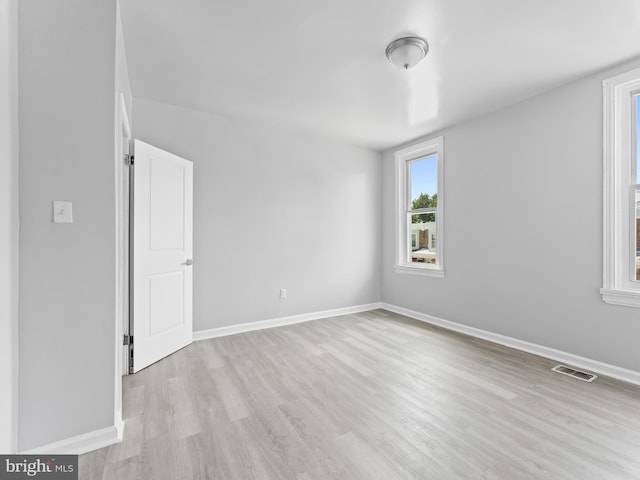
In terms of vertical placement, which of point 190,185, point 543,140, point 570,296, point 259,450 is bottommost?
point 259,450

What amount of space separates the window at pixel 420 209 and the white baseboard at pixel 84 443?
12.0 ft

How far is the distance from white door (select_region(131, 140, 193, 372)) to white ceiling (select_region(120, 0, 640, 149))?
0.83m

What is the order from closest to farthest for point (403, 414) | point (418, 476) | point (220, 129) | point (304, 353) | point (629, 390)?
point (418, 476)
point (403, 414)
point (629, 390)
point (304, 353)
point (220, 129)

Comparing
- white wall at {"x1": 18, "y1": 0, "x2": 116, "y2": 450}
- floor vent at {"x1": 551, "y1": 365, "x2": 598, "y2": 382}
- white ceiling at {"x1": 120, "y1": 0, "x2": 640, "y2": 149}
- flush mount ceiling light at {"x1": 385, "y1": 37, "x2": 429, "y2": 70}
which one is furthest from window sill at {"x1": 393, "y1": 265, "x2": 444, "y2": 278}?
white wall at {"x1": 18, "y1": 0, "x2": 116, "y2": 450}

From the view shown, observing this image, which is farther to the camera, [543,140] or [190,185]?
[190,185]

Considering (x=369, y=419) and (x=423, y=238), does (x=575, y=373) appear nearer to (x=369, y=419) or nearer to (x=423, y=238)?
(x=369, y=419)

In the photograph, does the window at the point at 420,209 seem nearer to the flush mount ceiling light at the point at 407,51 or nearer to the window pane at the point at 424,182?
the window pane at the point at 424,182

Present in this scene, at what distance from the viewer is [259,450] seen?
166 centimetres

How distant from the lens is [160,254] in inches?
114

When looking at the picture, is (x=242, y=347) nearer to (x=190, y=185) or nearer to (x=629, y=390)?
(x=190, y=185)

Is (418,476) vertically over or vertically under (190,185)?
under

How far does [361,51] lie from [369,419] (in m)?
2.67

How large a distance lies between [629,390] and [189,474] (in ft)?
10.1

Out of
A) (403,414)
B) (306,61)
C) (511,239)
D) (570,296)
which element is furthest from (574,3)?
(403,414)
